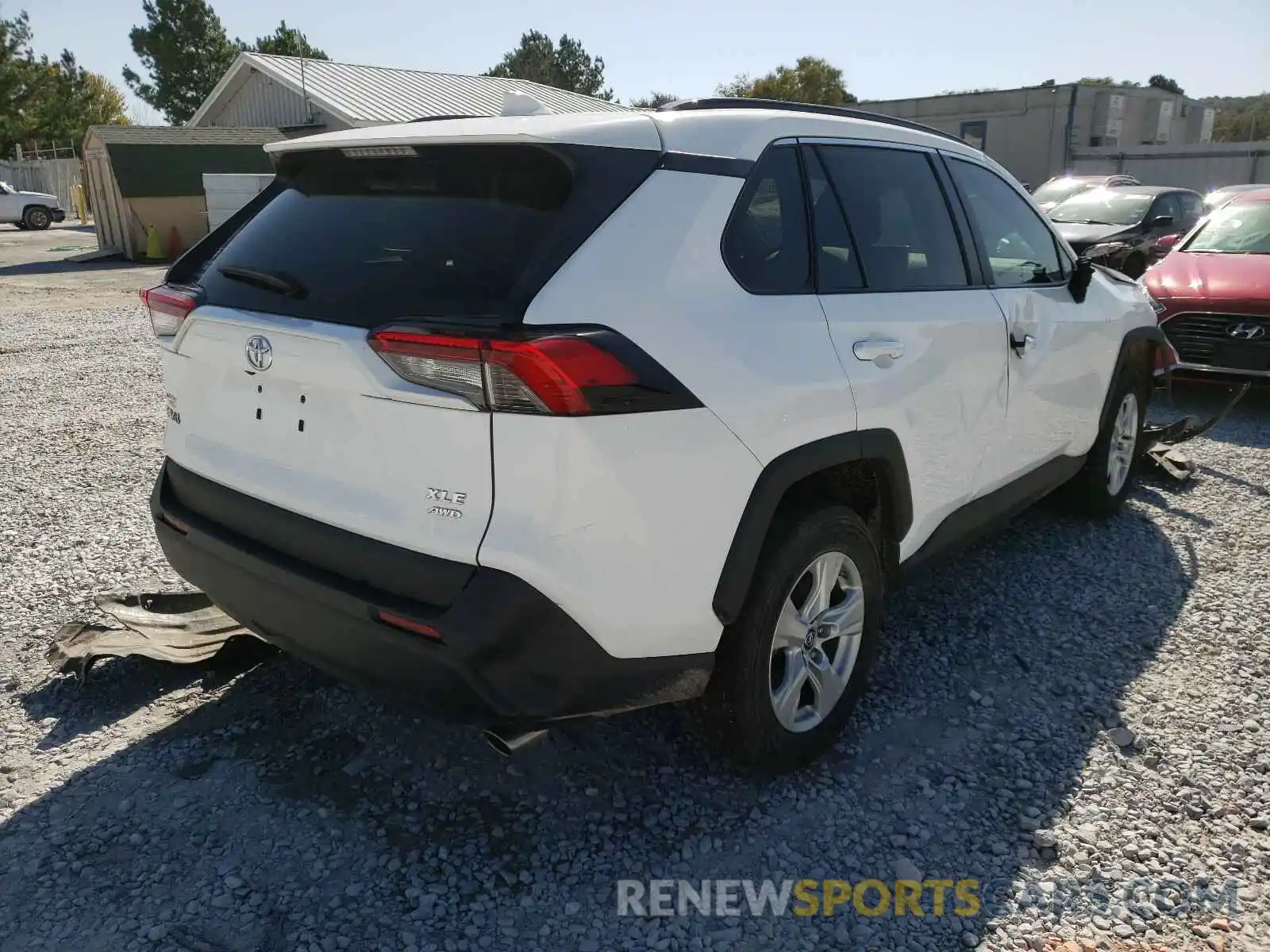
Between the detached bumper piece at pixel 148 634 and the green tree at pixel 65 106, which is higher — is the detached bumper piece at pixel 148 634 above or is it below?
below

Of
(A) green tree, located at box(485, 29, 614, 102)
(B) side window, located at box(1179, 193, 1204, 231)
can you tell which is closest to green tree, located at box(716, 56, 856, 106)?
(A) green tree, located at box(485, 29, 614, 102)

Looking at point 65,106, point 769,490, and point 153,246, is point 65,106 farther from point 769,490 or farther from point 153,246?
point 769,490

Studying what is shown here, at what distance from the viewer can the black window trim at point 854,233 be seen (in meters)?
2.85

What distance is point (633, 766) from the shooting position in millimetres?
2961

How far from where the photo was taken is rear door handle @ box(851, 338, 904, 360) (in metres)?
2.79

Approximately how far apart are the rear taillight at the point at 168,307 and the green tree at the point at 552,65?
229ft

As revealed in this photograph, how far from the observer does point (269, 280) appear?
2.52 metres

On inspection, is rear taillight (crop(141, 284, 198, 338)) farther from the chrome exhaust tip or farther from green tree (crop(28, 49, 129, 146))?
green tree (crop(28, 49, 129, 146))

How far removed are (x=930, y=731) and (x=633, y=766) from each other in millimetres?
1008

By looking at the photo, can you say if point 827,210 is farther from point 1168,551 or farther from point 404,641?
point 1168,551

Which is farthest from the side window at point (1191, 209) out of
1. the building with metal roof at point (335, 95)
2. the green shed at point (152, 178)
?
the green shed at point (152, 178)

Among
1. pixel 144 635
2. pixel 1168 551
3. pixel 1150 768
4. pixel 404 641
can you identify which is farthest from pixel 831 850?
pixel 1168 551

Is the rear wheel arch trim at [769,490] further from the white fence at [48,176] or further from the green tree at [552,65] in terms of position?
the green tree at [552,65]

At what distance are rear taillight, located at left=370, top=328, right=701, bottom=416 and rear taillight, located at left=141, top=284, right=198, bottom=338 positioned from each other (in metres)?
0.90
